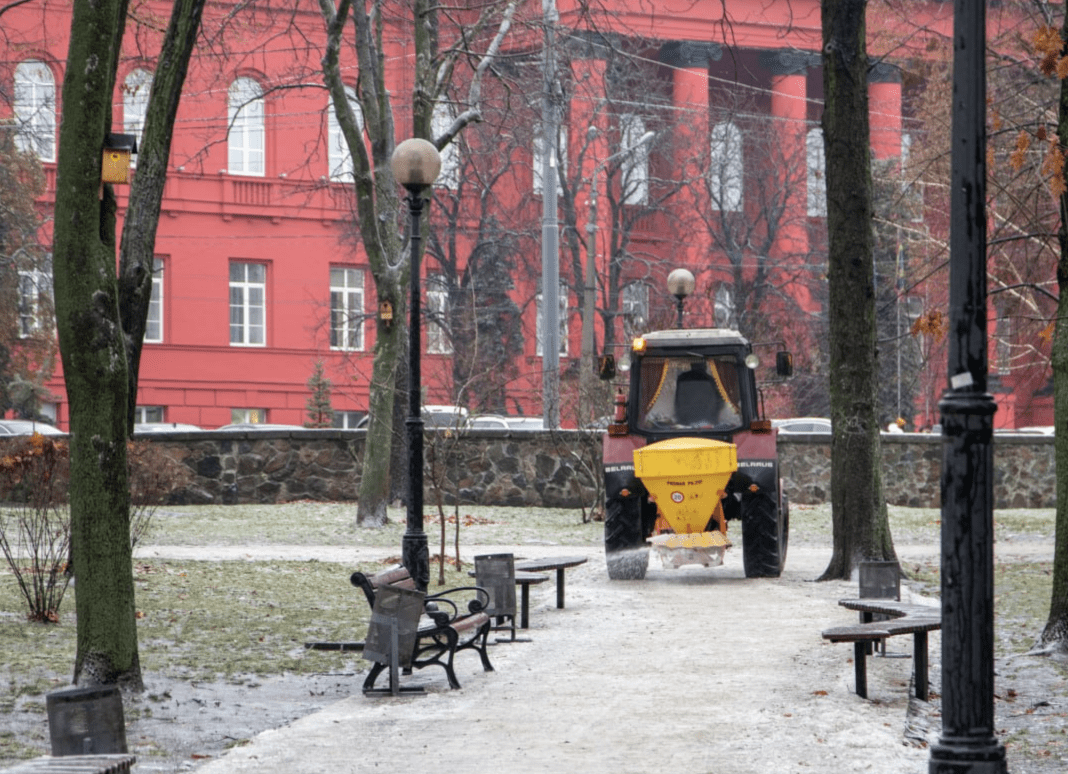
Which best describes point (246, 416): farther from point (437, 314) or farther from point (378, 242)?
point (378, 242)

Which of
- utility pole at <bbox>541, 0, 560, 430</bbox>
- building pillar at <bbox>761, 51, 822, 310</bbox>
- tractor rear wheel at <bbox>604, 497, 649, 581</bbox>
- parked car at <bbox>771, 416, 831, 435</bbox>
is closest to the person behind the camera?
tractor rear wheel at <bbox>604, 497, 649, 581</bbox>

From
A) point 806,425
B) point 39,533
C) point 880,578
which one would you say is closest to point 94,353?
point 39,533

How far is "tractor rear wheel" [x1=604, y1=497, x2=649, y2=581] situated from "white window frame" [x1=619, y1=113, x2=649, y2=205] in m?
28.3

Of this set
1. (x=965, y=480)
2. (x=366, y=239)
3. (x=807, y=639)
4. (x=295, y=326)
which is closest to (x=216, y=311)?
(x=295, y=326)

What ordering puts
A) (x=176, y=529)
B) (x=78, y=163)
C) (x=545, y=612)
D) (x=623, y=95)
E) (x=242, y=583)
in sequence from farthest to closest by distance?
(x=623, y=95), (x=176, y=529), (x=242, y=583), (x=545, y=612), (x=78, y=163)

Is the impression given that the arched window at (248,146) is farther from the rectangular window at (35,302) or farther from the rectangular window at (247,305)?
the rectangular window at (35,302)

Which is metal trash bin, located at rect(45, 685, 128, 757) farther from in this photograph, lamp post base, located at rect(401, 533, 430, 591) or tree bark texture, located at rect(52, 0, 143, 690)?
lamp post base, located at rect(401, 533, 430, 591)

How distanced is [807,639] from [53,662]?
5571mm

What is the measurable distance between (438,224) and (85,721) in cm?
4112

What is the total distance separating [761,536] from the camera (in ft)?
61.8

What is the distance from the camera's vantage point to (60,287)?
1040 centimetres

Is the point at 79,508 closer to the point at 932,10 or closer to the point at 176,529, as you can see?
the point at 176,529

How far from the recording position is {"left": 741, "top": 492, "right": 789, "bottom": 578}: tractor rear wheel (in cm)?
1873

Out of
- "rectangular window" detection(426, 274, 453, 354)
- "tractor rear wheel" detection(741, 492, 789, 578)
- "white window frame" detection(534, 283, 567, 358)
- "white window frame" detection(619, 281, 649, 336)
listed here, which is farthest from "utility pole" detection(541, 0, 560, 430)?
"white window frame" detection(619, 281, 649, 336)
